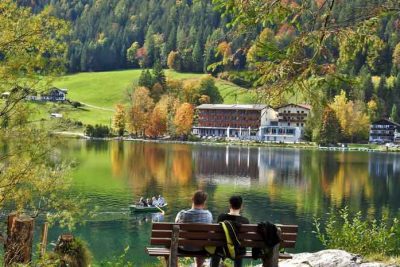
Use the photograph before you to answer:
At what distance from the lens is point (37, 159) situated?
997 cm

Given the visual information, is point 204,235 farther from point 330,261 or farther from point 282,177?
point 282,177

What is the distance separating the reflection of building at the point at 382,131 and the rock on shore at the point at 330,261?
149m

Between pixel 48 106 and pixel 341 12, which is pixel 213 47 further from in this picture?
pixel 48 106

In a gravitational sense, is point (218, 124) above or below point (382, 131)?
above

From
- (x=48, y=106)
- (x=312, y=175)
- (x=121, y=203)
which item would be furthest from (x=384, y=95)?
(x=48, y=106)

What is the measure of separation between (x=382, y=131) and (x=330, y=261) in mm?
151090

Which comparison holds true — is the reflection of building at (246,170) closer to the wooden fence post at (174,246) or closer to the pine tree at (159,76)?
the wooden fence post at (174,246)

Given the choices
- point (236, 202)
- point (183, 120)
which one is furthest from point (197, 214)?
point (183, 120)

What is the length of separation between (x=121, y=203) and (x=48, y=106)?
32117mm

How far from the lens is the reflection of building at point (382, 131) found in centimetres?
15438

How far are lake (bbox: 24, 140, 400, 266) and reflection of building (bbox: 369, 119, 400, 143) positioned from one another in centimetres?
6805

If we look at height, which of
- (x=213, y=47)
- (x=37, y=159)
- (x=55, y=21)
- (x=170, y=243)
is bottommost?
(x=170, y=243)

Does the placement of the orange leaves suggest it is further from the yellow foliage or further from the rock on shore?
the rock on shore

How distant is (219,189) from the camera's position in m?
54.3
